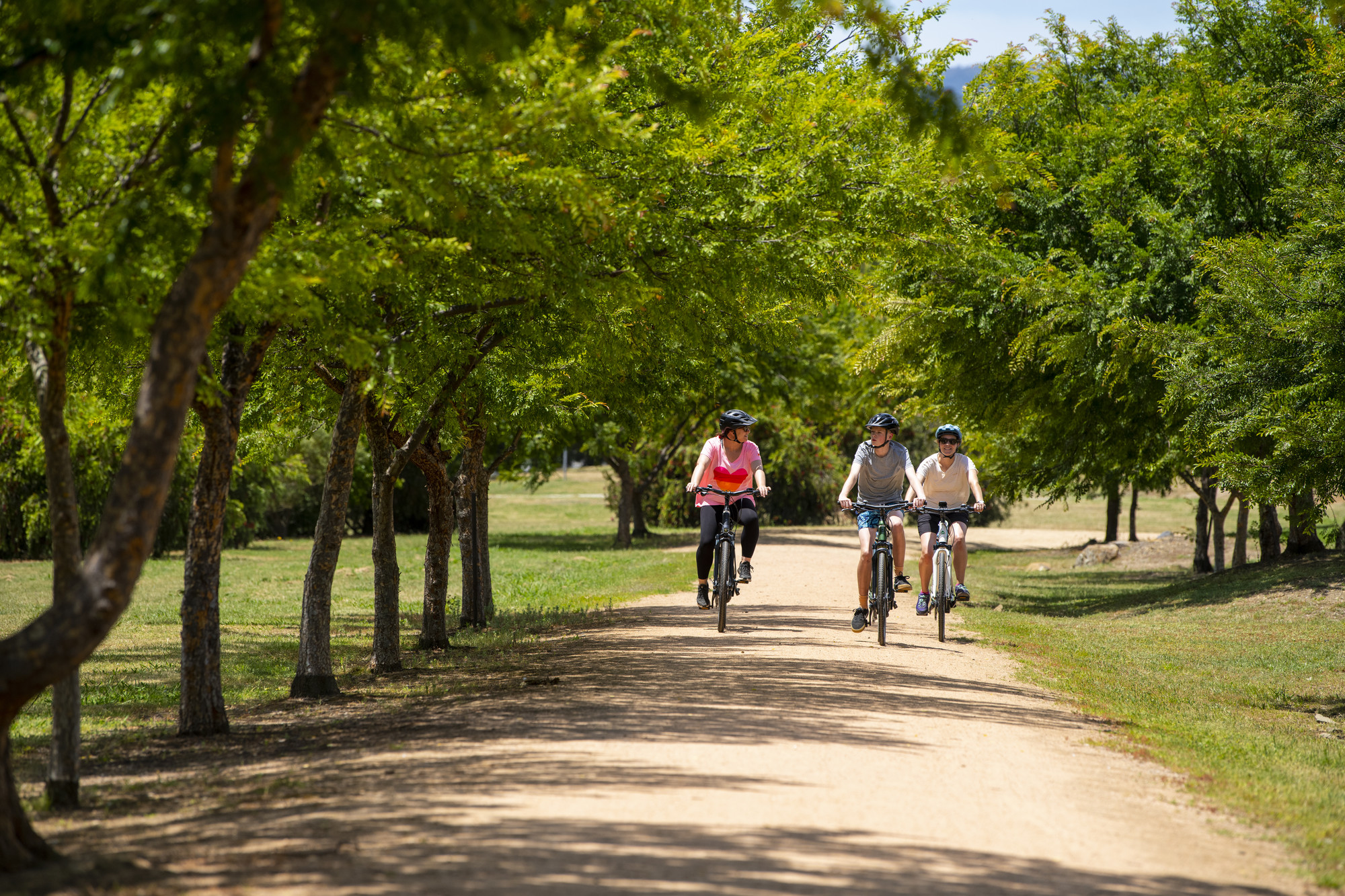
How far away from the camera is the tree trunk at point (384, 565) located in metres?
12.4

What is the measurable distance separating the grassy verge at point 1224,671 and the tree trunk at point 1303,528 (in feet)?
2.75

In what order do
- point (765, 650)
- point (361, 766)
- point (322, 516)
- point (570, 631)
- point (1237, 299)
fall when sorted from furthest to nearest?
point (570, 631), point (1237, 299), point (765, 650), point (322, 516), point (361, 766)

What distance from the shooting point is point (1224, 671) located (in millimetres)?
12859

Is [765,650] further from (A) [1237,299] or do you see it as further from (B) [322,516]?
(A) [1237,299]

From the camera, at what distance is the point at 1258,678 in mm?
12461

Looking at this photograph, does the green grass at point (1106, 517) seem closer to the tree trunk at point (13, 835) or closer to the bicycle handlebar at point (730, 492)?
the bicycle handlebar at point (730, 492)

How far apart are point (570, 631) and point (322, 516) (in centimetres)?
515

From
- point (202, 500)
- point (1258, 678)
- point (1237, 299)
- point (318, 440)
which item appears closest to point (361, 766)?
point (202, 500)

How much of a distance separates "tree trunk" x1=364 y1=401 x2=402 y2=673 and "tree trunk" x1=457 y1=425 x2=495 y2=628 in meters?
2.74

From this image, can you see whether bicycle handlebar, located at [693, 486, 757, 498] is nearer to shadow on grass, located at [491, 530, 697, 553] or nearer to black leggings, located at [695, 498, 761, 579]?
black leggings, located at [695, 498, 761, 579]

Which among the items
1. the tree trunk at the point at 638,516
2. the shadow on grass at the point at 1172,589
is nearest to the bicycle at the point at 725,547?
the shadow on grass at the point at 1172,589

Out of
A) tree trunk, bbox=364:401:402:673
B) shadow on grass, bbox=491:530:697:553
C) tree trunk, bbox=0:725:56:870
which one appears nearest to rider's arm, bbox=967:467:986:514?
tree trunk, bbox=364:401:402:673

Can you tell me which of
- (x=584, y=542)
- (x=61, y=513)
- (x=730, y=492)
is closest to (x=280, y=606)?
(x=730, y=492)

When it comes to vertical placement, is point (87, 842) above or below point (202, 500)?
below
